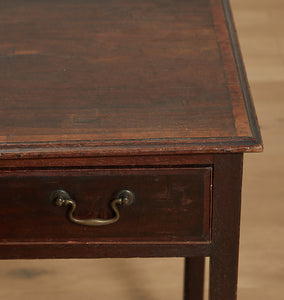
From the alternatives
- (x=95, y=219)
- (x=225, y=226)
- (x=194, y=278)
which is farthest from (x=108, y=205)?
(x=194, y=278)

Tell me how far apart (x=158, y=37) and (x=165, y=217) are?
1.24ft

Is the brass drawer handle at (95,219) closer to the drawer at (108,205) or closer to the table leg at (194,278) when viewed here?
the drawer at (108,205)

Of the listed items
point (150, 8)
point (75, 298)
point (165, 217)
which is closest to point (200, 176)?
point (165, 217)

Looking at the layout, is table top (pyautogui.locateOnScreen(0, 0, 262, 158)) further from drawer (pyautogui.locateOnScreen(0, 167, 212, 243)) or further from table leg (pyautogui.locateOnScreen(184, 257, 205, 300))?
table leg (pyautogui.locateOnScreen(184, 257, 205, 300))

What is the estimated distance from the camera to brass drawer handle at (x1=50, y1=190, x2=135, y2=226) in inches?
44.3

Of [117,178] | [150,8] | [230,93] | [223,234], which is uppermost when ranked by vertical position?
[150,8]

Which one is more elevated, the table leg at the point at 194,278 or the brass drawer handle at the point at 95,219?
→ the brass drawer handle at the point at 95,219

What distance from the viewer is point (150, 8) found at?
1.47 meters

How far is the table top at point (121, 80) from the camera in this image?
1.09 m

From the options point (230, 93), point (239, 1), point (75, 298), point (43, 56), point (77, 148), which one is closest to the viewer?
point (77, 148)

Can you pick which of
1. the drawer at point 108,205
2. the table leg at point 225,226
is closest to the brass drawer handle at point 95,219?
the drawer at point 108,205

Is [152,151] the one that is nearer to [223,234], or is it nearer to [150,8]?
[223,234]

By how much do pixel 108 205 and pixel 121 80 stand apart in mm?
223

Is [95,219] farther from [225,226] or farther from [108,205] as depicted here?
[225,226]
